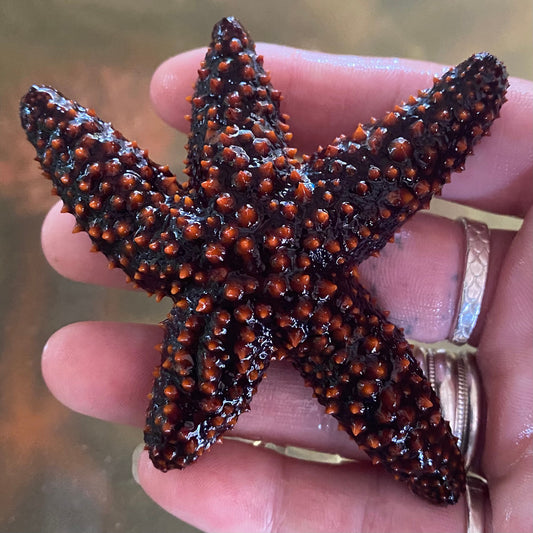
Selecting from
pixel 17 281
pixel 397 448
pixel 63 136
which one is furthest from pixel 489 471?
pixel 17 281

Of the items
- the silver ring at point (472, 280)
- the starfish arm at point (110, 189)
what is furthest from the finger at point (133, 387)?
the silver ring at point (472, 280)

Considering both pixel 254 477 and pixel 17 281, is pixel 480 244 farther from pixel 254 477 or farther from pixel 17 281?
pixel 17 281

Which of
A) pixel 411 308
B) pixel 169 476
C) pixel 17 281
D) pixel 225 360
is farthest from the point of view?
pixel 17 281

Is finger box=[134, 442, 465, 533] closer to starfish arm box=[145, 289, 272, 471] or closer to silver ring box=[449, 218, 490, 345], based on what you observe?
starfish arm box=[145, 289, 272, 471]

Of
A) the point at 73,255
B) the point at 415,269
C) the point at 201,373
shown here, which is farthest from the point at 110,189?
the point at 415,269

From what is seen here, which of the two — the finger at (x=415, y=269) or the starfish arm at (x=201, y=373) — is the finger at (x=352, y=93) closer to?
the finger at (x=415, y=269)
